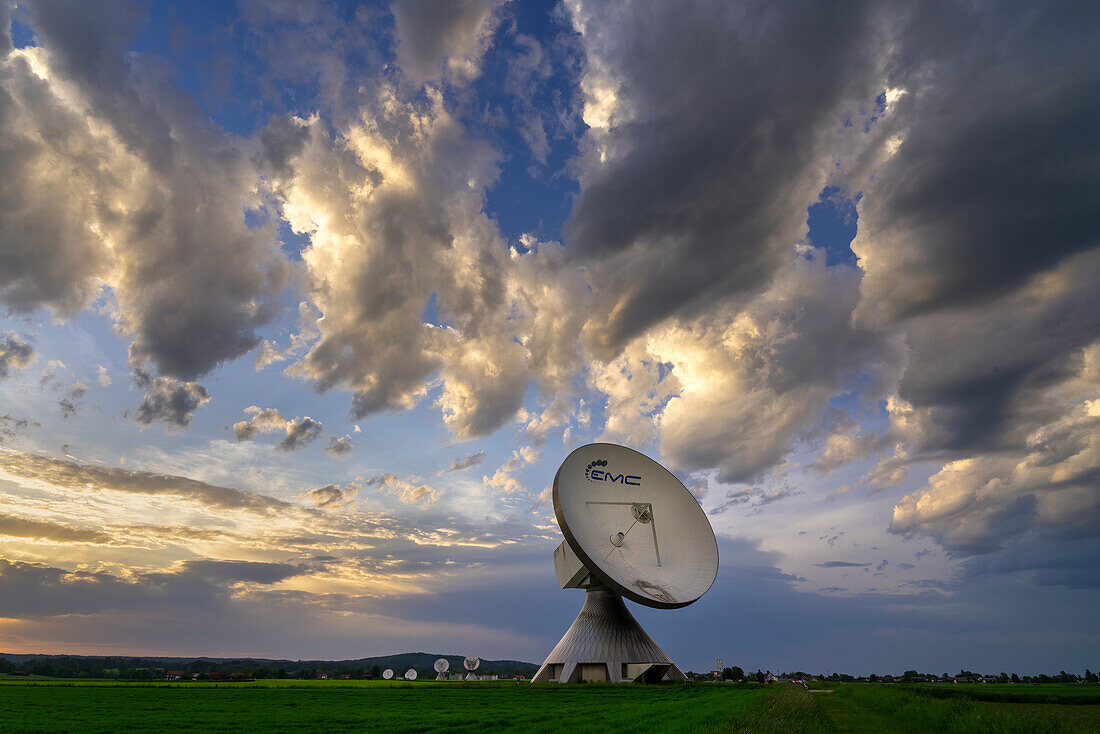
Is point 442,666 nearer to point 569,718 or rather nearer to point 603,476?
point 603,476

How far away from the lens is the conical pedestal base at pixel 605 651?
5972 centimetres

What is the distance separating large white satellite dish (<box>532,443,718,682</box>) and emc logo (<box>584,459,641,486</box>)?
0.10 m

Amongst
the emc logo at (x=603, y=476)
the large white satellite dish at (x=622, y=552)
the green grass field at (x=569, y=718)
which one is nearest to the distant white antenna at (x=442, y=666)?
the large white satellite dish at (x=622, y=552)

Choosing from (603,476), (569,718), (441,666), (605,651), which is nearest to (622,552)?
(603,476)

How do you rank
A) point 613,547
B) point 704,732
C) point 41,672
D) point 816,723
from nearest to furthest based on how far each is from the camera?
point 704,732 < point 816,723 < point 613,547 < point 41,672

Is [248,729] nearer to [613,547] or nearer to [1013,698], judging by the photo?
[613,547]


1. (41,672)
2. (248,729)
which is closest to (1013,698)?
(248,729)

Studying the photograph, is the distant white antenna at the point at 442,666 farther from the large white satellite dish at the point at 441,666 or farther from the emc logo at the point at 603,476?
the emc logo at the point at 603,476

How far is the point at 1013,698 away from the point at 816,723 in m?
39.1

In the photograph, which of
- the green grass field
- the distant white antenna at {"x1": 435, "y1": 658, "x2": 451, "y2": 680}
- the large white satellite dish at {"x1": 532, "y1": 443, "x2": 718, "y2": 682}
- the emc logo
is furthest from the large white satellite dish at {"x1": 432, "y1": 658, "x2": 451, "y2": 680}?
the green grass field

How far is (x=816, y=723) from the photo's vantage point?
76.5 ft

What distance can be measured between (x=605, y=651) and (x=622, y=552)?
11263 millimetres

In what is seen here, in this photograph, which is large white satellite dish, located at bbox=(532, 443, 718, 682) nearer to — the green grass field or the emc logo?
the emc logo

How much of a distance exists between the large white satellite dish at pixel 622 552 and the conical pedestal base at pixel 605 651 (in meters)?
0.09
